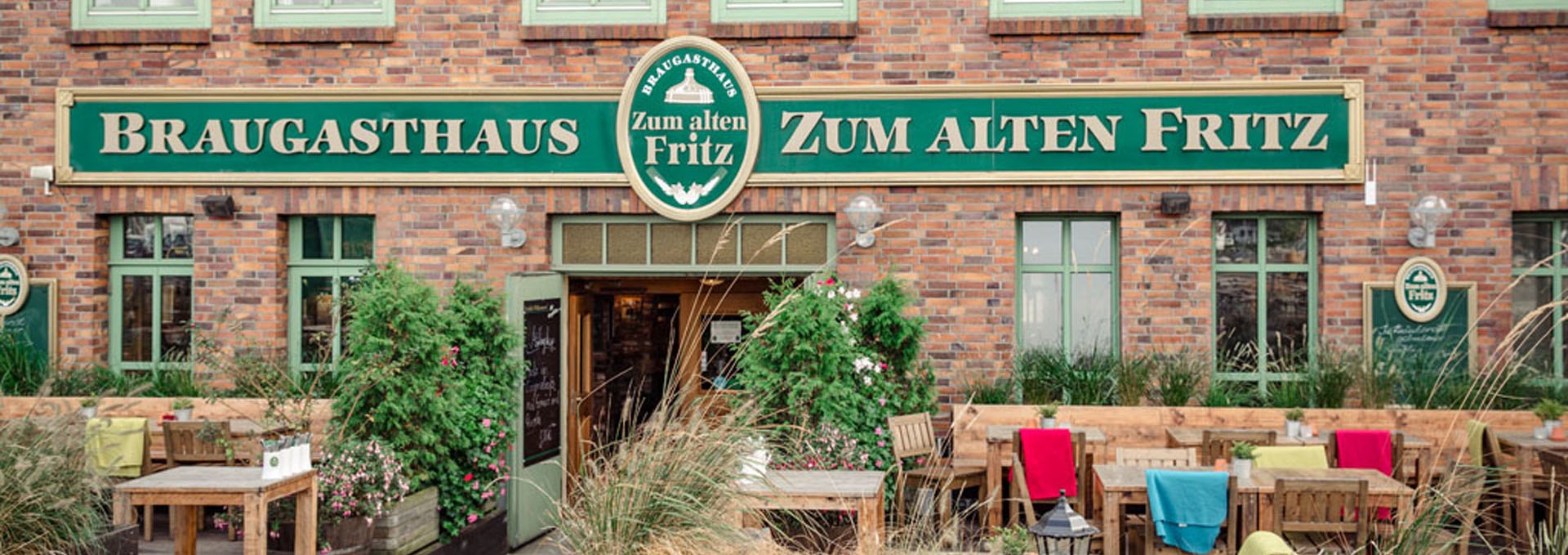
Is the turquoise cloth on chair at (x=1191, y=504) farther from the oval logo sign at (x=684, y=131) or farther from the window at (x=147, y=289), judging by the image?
the window at (x=147, y=289)

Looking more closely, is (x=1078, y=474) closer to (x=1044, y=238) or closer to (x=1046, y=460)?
(x=1046, y=460)

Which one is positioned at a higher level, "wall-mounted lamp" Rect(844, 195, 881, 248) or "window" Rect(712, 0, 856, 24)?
"window" Rect(712, 0, 856, 24)

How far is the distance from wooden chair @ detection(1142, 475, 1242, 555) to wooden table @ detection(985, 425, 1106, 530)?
1131 mm

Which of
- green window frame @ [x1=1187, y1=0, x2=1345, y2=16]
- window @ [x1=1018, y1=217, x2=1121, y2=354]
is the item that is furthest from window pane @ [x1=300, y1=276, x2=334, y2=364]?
green window frame @ [x1=1187, y1=0, x2=1345, y2=16]

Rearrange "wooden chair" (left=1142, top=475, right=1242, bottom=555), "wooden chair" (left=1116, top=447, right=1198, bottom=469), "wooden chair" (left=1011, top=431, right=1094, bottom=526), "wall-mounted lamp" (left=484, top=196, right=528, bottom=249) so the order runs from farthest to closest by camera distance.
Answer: "wall-mounted lamp" (left=484, top=196, right=528, bottom=249), "wooden chair" (left=1011, top=431, right=1094, bottom=526), "wooden chair" (left=1116, top=447, right=1198, bottom=469), "wooden chair" (left=1142, top=475, right=1242, bottom=555)

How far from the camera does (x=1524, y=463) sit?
27.6 feet

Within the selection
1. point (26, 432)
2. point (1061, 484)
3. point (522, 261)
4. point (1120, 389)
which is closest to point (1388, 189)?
point (1120, 389)

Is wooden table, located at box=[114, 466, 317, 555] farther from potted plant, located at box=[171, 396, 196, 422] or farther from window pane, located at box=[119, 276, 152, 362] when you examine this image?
window pane, located at box=[119, 276, 152, 362]

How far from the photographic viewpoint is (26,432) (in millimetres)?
6172

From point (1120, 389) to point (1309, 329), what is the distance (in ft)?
5.26

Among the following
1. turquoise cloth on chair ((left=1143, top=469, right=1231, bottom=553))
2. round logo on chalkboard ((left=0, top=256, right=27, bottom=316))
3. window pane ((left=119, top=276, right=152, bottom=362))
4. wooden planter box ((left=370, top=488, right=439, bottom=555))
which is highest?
round logo on chalkboard ((left=0, top=256, right=27, bottom=316))

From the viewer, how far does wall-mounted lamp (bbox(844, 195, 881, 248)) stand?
399 inches

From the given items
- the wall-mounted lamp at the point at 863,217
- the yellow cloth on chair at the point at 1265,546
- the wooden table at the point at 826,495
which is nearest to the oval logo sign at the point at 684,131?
the wall-mounted lamp at the point at 863,217

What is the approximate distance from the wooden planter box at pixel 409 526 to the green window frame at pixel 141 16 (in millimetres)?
4764
